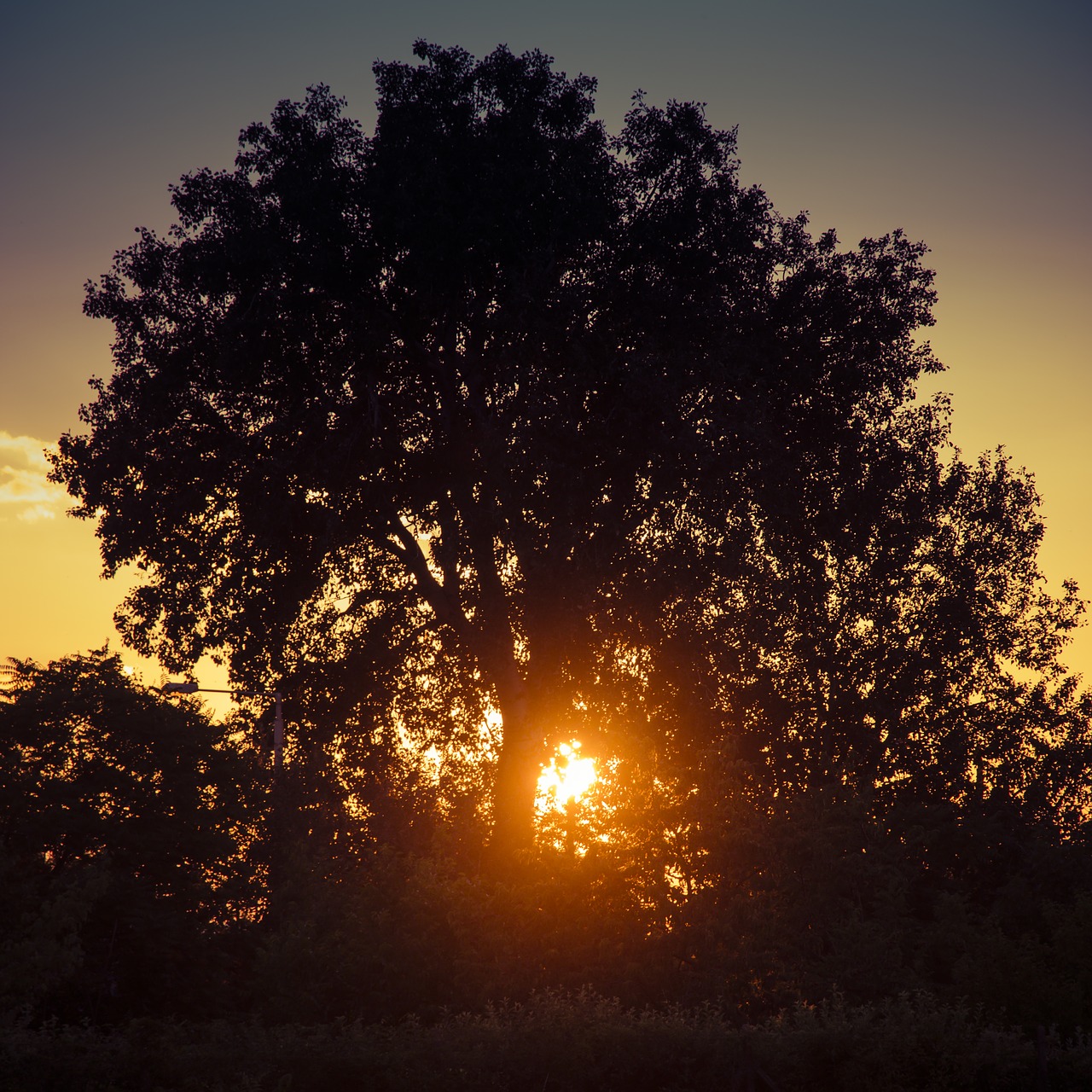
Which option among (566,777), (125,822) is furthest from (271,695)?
(566,777)

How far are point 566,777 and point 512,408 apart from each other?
6.72m

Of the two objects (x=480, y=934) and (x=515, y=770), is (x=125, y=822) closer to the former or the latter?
(x=515, y=770)

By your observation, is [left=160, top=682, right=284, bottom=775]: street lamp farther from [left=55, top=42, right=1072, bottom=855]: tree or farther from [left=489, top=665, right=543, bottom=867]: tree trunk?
[left=489, top=665, right=543, bottom=867]: tree trunk

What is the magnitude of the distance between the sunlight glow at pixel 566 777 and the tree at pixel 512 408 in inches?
27.6

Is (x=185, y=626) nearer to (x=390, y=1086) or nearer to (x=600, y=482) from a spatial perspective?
(x=600, y=482)

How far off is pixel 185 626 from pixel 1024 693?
76.0 ft

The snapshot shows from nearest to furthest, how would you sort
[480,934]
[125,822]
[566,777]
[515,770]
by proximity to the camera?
[480,934], [566,777], [515,770], [125,822]

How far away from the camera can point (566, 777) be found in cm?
1866

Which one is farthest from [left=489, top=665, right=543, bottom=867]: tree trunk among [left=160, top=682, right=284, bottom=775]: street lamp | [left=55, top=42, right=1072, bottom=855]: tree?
[left=160, top=682, right=284, bottom=775]: street lamp

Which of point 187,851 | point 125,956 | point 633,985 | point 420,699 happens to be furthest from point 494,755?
point 633,985

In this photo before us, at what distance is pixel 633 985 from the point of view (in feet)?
48.5

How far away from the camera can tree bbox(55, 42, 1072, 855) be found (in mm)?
19859

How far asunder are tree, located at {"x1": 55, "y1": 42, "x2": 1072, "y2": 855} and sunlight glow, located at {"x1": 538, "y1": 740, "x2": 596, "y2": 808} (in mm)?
700

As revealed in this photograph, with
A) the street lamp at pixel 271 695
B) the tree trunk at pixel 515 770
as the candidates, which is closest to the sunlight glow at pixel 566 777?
the tree trunk at pixel 515 770
